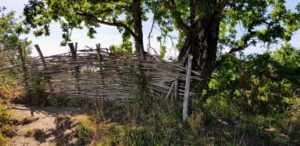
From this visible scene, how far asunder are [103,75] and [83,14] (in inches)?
123

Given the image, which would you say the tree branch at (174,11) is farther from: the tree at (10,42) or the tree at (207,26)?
the tree at (10,42)

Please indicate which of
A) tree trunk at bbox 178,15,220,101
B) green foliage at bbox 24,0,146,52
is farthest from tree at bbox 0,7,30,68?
tree trunk at bbox 178,15,220,101

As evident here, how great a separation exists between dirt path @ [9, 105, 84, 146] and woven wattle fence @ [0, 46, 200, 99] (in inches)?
34.0

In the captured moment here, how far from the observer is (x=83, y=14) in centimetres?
1034

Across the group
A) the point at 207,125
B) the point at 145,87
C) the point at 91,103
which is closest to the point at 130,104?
the point at 145,87

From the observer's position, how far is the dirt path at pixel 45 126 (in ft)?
20.1

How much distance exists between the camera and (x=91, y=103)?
25.6 ft

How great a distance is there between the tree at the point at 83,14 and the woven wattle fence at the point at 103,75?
0.96 m

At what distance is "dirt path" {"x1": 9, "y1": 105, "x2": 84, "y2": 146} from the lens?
614 centimetres

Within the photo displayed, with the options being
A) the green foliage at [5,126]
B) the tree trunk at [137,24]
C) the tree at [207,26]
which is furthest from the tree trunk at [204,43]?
the green foliage at [5,126]

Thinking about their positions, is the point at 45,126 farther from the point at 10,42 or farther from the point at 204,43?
→ the point at 10,42

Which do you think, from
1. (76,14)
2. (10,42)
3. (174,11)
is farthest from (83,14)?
(10,42)

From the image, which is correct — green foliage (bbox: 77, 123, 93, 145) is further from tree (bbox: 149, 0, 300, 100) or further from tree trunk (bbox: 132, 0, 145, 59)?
tree trunk (bbox: 132, 0, 145, 59)

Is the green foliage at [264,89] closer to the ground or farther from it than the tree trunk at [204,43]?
closer to the ground
